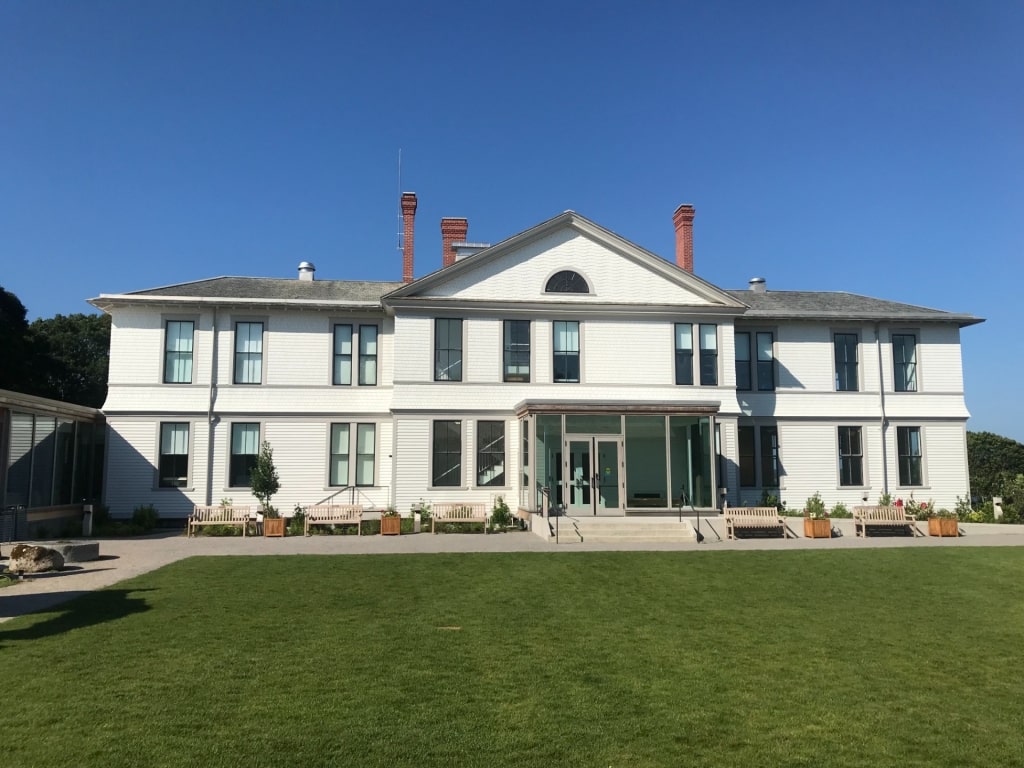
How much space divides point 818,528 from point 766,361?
822 centimetres

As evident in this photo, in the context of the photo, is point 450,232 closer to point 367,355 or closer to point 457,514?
point 367,355

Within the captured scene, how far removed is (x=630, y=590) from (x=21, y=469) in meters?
17.0

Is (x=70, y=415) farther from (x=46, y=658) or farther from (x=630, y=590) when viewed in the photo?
(x=630, y=590)

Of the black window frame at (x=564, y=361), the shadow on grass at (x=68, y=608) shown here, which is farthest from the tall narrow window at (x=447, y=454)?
the shadow on grass at (x=68, y=608)

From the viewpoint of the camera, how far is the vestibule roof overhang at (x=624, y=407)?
21594mm

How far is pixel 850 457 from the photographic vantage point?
86.8 ft

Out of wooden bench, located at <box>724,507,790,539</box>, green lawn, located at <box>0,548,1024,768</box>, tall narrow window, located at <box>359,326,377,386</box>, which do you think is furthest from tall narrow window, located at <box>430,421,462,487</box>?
green lawn, located at <box>0,548,1024,768</box>

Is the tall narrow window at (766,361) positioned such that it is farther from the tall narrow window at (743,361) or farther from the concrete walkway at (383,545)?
the concrete walkway at (383,545)

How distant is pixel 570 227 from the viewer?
24.8m

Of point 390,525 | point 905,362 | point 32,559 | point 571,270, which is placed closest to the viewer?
point 32,559

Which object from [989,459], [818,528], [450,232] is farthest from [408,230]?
[989,459]

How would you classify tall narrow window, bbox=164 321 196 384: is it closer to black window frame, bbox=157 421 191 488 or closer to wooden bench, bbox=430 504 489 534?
black window frame, bbox=157 421 191 488

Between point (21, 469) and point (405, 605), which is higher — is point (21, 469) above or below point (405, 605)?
above

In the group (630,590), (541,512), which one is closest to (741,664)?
(630,590)
